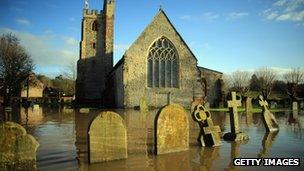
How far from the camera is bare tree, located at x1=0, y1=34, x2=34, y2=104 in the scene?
4219 centimetres

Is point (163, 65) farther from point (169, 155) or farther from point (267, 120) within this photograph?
point (169, 155)

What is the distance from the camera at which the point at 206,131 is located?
10.2 metres

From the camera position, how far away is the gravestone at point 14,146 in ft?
24.0

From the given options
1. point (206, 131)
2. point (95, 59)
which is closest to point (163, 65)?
point (95, 59)

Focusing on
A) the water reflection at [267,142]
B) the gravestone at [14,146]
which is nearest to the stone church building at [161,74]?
the water reflection at [267,142]

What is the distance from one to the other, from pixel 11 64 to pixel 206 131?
3819 cm

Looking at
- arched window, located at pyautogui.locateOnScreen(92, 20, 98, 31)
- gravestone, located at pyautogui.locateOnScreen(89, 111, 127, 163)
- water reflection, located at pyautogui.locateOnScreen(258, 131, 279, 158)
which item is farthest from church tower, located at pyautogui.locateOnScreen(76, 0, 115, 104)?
gravestone, located at pyautogui.locateOnScreen(89, 111, 127, 163)

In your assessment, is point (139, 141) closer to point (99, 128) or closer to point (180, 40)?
point (99, 128)

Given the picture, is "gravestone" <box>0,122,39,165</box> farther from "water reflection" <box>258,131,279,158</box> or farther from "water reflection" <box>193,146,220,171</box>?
"water reflection" <box>258,131,279,158</box>

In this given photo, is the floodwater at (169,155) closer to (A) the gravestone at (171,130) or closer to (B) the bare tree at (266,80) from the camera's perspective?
(A) the gravestone at (171,130)

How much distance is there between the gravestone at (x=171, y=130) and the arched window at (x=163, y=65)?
91.2 feet

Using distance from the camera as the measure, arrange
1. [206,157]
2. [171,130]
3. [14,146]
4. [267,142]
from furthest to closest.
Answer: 1. [267,142]
2. [171,130]
3. [206,157]
4. [14,146]

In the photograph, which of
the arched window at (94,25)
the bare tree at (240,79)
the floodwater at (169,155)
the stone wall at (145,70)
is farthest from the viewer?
the bare tree at (240,79)

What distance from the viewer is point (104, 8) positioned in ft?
160
